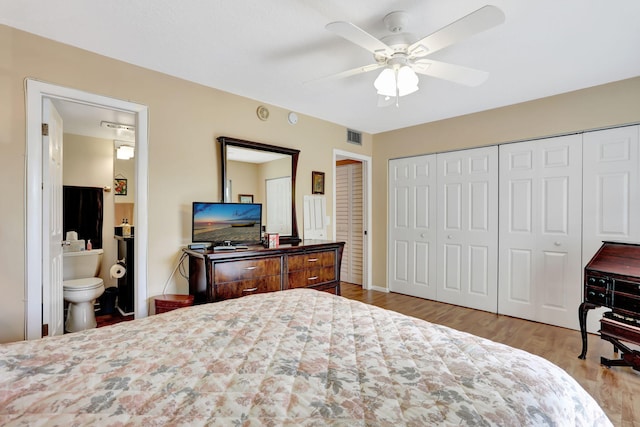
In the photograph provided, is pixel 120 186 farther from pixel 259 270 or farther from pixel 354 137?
pixel 354 137

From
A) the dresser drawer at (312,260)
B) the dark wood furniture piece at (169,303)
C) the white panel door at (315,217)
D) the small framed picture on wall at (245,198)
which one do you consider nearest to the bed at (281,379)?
the dark wood furniture piece at (169,303)

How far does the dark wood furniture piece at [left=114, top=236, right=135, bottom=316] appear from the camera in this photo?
3.65 metres

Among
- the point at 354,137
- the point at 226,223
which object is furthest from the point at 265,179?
the point at 354,137

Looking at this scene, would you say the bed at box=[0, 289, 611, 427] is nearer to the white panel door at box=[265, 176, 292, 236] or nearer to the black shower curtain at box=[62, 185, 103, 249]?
the white panel door at box=[265, 176, 292, 236]

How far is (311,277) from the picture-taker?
3.32 m

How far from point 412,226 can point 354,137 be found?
5.38 feet

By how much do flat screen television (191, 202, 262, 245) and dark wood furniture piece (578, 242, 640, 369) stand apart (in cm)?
308

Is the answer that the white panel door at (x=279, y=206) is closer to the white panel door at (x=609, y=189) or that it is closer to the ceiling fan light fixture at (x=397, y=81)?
the ceiling fan light fixture at (x=397, y=81)

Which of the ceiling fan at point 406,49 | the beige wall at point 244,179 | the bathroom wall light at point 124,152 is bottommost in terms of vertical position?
the beige wall at point 244,179

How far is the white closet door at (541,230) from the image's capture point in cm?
327

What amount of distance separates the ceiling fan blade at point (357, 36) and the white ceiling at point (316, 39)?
25 centimetres

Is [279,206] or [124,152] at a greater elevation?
[124,152]

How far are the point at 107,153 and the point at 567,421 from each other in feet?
17.5

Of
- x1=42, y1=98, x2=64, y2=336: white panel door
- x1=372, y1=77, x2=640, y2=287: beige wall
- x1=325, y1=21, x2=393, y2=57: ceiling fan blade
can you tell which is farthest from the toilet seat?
x1=372, y1=77, x2=640, y2=287: beige wall
